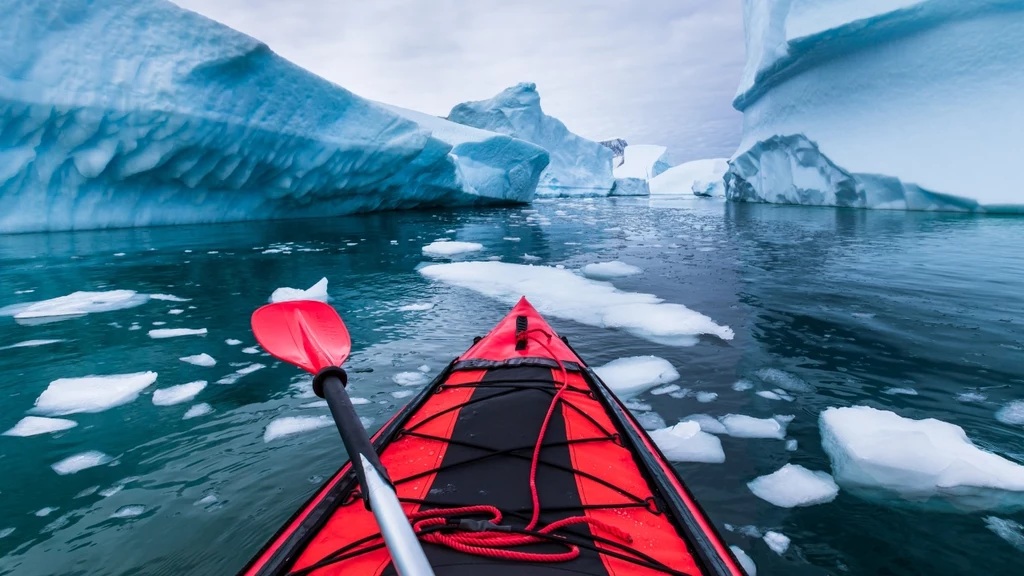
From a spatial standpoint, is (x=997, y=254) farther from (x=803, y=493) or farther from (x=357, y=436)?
(x=357, y=436)

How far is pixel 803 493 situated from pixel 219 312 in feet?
14.5

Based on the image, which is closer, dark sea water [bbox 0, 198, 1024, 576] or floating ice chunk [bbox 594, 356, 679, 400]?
dark sea water [bbox 0, 198, 1024, 576]

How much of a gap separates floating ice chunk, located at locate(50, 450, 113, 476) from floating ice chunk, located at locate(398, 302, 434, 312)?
98.6 inches

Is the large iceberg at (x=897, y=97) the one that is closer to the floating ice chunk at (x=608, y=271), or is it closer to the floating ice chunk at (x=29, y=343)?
the floating ice chunk at (x=608, y=271)

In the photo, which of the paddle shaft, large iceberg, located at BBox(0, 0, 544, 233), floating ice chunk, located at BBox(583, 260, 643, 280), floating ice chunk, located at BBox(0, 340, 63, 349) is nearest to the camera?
the paddle shaft

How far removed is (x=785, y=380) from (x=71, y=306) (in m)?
5.66

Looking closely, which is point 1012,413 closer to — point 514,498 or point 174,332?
point 514,498

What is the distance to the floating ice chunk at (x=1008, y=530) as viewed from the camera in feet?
4.96

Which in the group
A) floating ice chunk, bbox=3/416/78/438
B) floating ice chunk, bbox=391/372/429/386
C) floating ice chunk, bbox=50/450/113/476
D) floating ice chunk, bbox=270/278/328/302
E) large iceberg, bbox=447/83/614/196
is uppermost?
large iceberg, bbox=447/83/614/196

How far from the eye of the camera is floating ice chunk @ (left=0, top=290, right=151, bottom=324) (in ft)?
13.5

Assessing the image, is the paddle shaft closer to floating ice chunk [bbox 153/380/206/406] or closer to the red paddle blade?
the red paddle blade

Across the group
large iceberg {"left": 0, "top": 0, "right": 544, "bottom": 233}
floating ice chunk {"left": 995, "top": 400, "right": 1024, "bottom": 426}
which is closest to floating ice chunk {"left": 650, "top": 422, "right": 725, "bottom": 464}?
floating ice chunk {"left": 995, "top": 400, "right": 1024, "bottom": 426}

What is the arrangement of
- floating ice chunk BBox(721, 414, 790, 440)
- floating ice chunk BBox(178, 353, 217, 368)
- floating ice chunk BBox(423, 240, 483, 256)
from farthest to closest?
floating ice chunk BBox(423, 240, 483, 256), floating ice chunk BBox(178, 353, 217, 368), floating ice chunk BBox(721, 414, 790, 440)

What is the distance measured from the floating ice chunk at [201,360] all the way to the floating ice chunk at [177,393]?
0.31m
